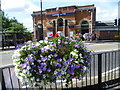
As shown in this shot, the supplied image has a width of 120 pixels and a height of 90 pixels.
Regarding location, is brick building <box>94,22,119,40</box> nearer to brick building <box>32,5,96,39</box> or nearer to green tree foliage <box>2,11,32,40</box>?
brick building <box>32,5,96,39</box>

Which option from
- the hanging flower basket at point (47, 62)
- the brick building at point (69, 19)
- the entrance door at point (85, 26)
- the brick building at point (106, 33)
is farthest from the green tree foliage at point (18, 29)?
the hanging flower basket at point (47, 62)

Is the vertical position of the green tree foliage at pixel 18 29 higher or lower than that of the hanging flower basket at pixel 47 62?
higher

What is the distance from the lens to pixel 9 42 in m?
23.5

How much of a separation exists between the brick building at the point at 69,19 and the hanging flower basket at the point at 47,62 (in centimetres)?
3074

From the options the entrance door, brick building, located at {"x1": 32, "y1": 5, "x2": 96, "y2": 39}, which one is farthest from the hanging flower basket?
the entrance door

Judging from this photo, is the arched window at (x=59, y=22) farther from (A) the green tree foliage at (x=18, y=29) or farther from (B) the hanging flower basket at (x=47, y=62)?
(B) the hanging flower basket at (x=47, y=62)

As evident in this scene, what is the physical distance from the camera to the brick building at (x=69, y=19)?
106 feet

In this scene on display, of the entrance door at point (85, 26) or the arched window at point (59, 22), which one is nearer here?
the entrance door at point (85, 26)

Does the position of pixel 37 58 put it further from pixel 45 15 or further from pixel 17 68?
pixel 45 15

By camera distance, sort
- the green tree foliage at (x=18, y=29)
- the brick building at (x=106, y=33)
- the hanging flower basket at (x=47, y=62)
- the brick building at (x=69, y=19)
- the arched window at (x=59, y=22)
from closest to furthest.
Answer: the hanging flower basket at (x=47, y=62), the green tree foliage at (x=18, y=29), the brick building at (x=69, y=19), the brick building at (x=106, y=33), the arched window at (x=59, y=22)

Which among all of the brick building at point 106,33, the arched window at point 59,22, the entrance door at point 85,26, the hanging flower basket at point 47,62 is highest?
the arched window at point 59,22

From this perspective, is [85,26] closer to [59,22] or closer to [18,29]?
[59,22]

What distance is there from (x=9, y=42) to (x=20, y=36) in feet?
18.1

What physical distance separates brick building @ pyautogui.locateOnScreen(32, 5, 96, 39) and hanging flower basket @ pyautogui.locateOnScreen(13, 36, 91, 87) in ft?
101
